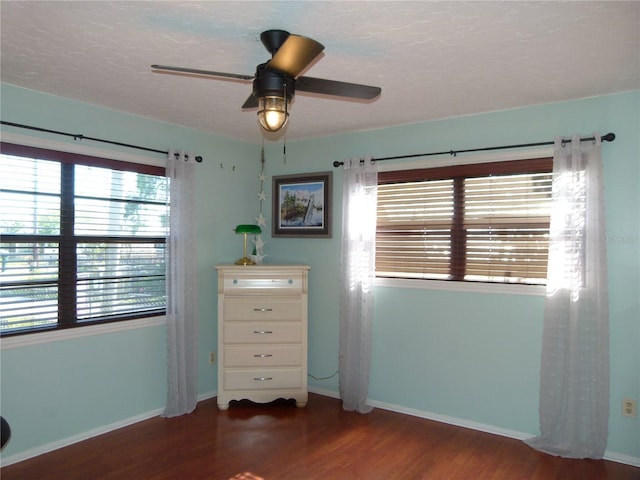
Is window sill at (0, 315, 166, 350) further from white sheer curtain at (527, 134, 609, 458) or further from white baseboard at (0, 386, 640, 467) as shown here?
white sheer curtain at (527, 134, 609, 458)

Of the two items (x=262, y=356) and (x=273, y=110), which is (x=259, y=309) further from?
(x=273, y=110)

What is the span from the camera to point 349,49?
2406 millimetres

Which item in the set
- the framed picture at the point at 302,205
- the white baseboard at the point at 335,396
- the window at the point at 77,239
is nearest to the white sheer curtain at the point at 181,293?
the window at the point at 77,239

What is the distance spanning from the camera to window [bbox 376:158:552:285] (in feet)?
11.2

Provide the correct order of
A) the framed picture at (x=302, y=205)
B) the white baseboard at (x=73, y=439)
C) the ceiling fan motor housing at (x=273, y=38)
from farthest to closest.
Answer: the framed picture at (x=302, y=205), the white baseboard at (x=73, y=439), the ceiling fan motor housing at (x=273, y=38)

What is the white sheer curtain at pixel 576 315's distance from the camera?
3.03 meters

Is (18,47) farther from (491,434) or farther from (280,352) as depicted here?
(491,434)

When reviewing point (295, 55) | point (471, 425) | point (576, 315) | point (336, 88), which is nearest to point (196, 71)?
point (295, 55)

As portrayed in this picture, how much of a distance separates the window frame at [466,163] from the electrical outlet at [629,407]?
809mm

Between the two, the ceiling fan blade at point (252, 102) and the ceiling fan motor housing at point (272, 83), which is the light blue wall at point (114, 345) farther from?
the ceiling fan motor housing at point (272, 83)

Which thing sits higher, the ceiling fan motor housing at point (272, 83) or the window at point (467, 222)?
the ceiling fan motor housing at point (272, 83)

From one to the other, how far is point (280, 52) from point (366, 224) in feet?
7.36

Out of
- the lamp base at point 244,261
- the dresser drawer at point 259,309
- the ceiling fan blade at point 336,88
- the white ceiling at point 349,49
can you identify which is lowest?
the dresser drawer at point 259,309

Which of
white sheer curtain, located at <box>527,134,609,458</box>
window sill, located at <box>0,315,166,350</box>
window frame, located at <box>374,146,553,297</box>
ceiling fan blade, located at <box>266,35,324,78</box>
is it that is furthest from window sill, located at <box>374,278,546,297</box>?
ceiling fan blade, located at <box>266,35,324,78</box>
